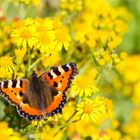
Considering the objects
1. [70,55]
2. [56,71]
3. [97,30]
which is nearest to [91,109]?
[56,71]

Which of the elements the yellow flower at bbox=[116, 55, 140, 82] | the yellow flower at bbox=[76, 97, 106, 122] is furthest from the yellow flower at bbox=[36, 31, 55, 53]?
the yellow flower at bbox=[116, 55, 140, 82]

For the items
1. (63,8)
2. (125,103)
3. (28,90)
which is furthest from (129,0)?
(28,90)

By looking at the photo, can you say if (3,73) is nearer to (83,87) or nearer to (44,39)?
(44,39)

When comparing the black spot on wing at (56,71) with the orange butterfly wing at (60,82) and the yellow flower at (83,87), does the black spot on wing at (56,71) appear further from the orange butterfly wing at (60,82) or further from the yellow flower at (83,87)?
the yellow flower at (83,87)

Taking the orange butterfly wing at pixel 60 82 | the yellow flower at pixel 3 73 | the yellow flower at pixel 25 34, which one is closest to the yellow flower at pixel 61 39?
the yellow flower at pixel 25 34

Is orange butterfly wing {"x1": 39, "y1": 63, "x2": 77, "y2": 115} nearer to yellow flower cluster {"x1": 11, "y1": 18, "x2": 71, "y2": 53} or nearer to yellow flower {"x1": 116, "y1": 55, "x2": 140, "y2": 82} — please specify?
yellow flower cluster {"x1": 11, "y1": 18, "x2": 71, "y2": 53}

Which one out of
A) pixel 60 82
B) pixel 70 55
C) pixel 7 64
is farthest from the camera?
pixel 70 55
